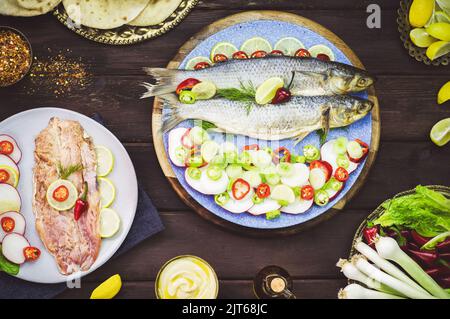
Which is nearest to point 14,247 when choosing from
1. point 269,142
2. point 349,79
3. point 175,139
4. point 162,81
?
point 175,139

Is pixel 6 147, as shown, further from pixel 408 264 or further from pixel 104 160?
pixel 408 264

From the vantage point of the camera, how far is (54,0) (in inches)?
107

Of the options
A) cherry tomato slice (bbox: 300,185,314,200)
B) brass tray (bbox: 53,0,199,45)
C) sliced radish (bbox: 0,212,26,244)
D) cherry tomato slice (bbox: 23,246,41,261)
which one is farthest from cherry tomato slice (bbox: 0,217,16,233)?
cherry tomato slice (bbox: 300,185,314,200)

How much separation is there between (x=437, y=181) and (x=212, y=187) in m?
1.30

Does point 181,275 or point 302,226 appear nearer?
point 181,275

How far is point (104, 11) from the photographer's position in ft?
8.95

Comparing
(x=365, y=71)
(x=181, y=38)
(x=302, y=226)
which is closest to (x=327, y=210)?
(x=302, y=226)

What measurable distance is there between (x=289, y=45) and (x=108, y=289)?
1.66 meters

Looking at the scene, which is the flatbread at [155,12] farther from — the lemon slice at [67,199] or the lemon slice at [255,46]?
the lemon slice at [67,199]

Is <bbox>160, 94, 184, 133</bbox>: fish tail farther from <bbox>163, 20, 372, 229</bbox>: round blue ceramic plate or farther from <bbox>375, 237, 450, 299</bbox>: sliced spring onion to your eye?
<bbox>375, 237, 450, 299</bbox>: sliced spring onion

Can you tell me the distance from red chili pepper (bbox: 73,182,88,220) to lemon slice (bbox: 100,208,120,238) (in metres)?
0.10

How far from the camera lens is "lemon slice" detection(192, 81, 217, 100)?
2691 millimetres
